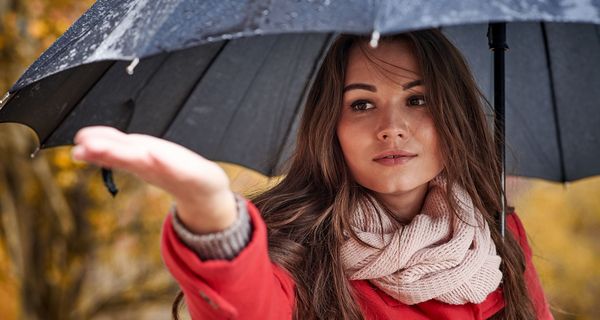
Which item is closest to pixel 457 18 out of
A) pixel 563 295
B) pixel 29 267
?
pixel 29 267

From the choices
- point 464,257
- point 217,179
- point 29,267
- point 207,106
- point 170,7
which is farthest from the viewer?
point 29,267

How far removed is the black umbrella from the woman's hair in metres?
0.26

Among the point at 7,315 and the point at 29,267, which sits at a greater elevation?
the point at 29,267

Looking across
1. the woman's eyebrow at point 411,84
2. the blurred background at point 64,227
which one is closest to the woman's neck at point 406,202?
the woman's eyebrow at point 411,84

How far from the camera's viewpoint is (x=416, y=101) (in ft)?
7.70

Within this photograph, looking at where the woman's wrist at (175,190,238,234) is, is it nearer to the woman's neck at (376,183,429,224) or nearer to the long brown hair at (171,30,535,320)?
the long brown hair at (171,30,535,320)

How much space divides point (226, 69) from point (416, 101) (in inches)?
28.1

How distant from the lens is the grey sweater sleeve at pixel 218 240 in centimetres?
158

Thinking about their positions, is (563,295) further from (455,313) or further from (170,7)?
(170,7)

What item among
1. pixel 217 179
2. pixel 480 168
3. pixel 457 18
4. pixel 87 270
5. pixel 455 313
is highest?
pixel 457 18

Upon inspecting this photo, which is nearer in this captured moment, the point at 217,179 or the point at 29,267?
the point at 217,179

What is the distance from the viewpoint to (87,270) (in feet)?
22.4

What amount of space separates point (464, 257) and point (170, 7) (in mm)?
1044

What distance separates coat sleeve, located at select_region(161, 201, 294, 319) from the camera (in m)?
1.59
